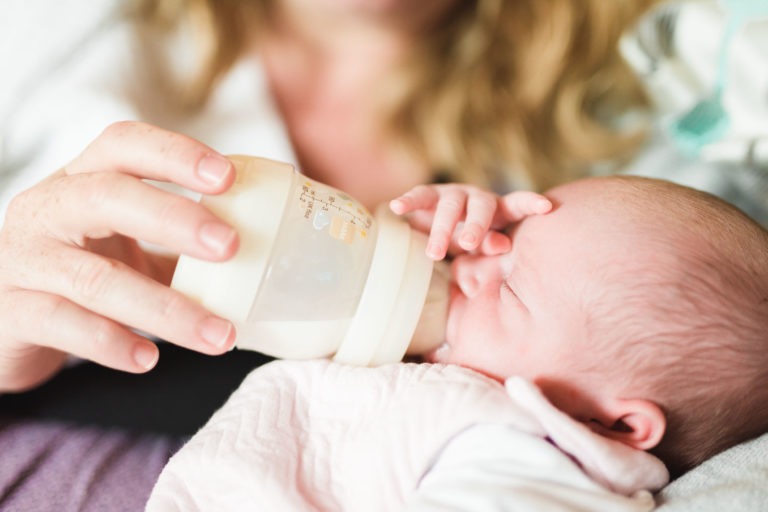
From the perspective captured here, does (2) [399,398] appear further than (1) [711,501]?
Yes

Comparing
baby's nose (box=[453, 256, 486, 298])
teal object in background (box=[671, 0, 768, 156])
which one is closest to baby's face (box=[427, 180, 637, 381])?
baby's nose (box=[453, 256, 486, 298])

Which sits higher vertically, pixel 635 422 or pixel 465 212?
pixel 465 212

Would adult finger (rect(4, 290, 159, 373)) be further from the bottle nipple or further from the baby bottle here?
the bottle nipple

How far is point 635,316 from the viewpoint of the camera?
737mm

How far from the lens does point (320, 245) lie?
2.29ft

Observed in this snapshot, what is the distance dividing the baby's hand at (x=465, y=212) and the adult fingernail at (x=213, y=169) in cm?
27

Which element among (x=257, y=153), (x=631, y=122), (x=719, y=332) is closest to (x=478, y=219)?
(x=719, y=332)

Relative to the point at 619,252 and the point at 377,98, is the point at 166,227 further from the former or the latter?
the point at 377,98

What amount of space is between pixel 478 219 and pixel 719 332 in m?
0.32

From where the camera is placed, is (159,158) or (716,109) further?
(716,109)

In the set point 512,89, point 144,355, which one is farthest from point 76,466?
point 512,89

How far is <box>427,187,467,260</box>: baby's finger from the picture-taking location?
807 millimetres

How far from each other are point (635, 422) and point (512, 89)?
110 cm

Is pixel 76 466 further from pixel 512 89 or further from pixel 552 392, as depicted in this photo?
pixel 512 89
